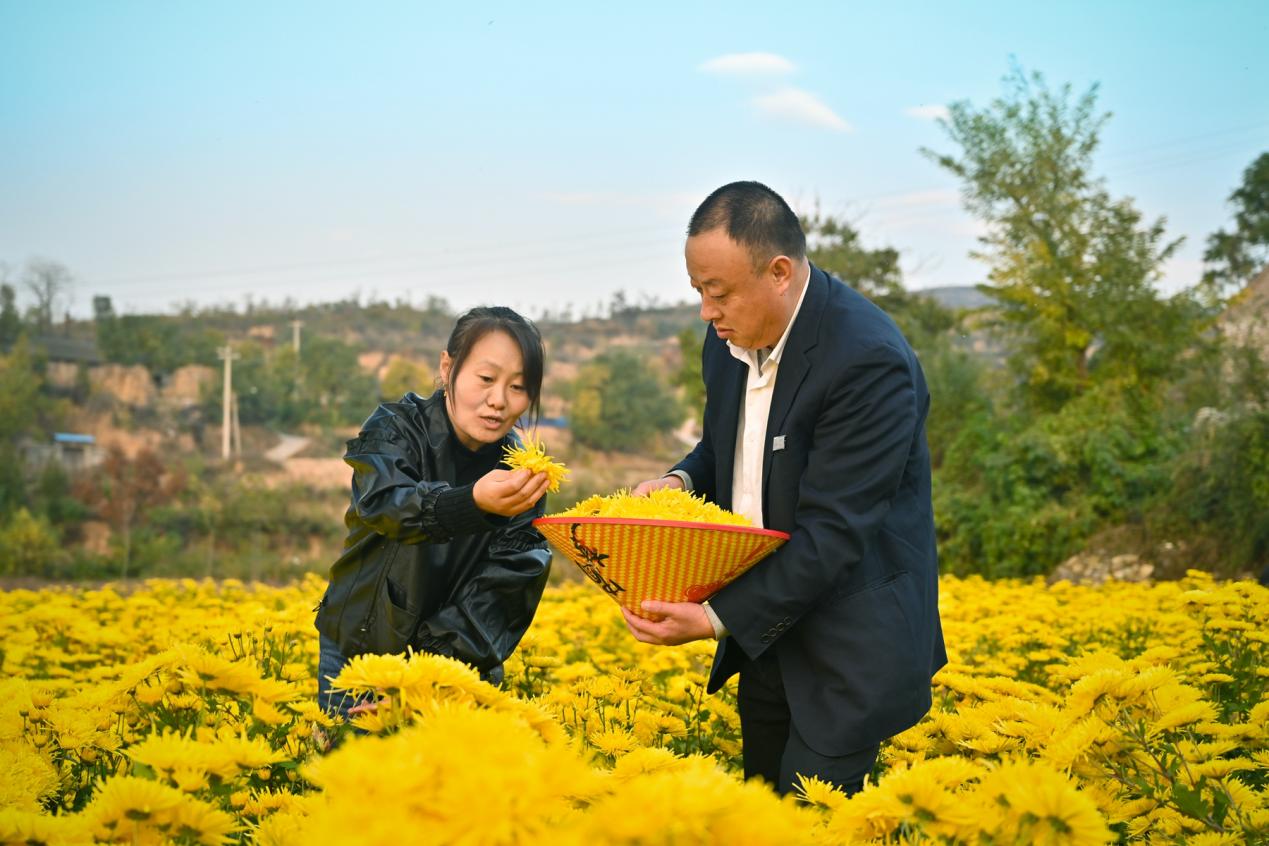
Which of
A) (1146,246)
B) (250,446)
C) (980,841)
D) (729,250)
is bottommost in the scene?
(250,446)

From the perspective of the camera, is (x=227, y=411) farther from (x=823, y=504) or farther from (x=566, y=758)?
(x=566, y=758)

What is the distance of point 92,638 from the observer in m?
5.11

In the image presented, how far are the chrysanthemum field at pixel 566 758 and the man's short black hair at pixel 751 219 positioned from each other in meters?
1.15

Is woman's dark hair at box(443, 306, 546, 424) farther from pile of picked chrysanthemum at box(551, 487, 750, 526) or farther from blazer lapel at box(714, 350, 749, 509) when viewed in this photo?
pile of picked chrysanthemum at box(551, 487, 750, 526)

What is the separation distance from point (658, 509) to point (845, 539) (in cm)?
44

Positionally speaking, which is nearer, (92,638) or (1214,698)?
(1214,698)

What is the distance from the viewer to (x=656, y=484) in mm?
2980

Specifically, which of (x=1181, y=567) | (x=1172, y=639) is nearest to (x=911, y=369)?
(x=1172, y=639)

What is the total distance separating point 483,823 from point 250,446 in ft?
137

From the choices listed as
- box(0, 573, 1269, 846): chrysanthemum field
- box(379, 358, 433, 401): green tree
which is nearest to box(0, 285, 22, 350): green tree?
box(379, 358, 433, 401): green tree

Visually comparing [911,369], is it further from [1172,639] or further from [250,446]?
[250,446]

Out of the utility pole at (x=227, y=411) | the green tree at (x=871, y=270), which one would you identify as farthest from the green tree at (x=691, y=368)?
the utility pole at (x=227, y=411)

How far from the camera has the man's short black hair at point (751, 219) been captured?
8.68 ft

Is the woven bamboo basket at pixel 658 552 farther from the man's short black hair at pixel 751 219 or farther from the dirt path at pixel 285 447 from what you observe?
the dirt path at pixel 285 447
